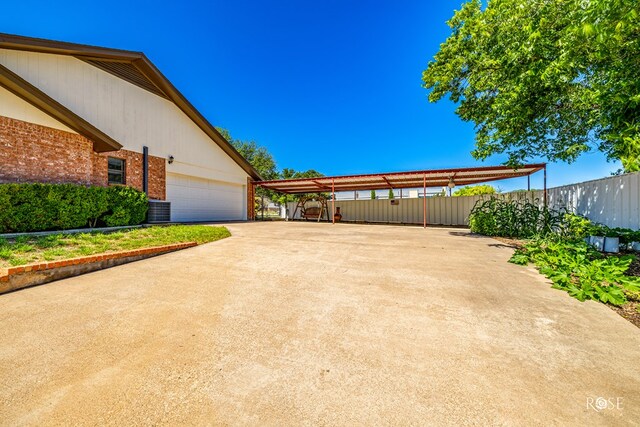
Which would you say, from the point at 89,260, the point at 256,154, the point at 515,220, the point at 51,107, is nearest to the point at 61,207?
the point at 51,107

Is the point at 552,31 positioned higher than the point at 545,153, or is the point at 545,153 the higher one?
the point at 552,31

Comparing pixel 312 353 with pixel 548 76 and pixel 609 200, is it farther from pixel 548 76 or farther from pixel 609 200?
pixel 609 200

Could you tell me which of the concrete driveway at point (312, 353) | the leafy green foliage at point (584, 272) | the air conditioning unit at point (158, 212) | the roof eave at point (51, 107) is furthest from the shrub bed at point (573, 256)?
the roof eave at point (51, 107)

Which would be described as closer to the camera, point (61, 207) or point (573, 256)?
point (573, 256)

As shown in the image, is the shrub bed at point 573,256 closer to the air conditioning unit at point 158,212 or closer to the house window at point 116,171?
the air conditioning unit at point 158,212

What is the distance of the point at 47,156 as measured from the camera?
6.95 meters

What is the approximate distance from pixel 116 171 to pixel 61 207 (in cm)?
334

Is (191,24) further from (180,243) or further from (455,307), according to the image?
(455,307)

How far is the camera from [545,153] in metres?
6.68

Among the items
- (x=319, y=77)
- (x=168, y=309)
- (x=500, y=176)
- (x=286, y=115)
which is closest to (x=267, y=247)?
(x=168, y=309)

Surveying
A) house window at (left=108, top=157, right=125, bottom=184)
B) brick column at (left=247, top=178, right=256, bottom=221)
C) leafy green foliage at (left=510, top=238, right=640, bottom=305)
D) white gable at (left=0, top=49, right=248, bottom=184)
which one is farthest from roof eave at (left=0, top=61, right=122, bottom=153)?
leafy green foliage at (left=510, top=238, right=640, bottom=305)

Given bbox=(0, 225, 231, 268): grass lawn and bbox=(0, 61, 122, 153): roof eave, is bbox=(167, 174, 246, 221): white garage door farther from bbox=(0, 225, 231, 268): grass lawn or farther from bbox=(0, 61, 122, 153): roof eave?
bbox=(0, 225, 231, 268): grass lawn

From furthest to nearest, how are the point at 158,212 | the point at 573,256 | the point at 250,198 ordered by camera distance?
1. the point at 250,198
2. the point at 158,212
3. the point at 573,256

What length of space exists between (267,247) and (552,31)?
285 inches
